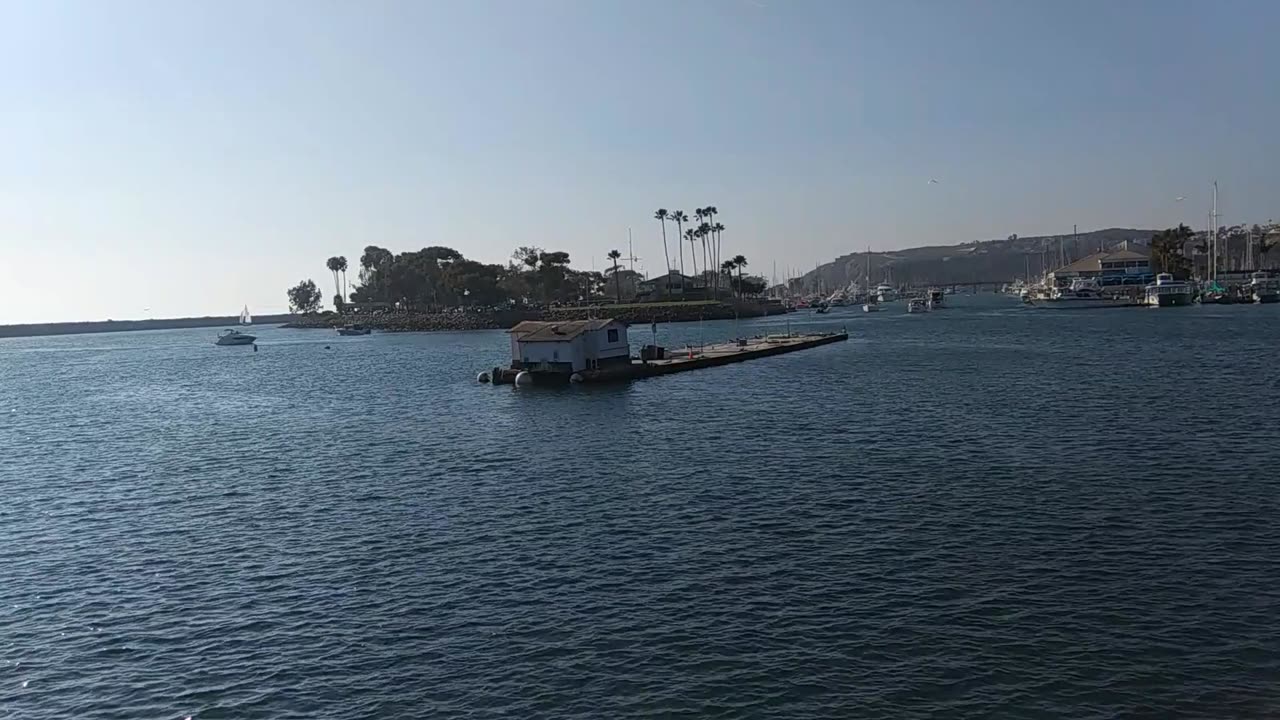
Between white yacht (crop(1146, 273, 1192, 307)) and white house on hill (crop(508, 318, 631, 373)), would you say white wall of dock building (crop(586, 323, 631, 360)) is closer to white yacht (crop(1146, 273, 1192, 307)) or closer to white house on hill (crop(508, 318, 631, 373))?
white house on hill (crop(508, 318, 631, 373))

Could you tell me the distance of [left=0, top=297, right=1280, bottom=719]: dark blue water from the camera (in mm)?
17234

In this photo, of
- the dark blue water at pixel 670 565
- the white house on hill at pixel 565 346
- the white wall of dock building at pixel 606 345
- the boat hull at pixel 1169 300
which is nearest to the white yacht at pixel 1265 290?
the boat hull at pixel 1169 300

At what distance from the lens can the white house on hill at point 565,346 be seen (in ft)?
236

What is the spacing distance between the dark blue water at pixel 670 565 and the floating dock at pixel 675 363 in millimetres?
18400

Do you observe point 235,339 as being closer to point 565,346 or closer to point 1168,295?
point 565,346

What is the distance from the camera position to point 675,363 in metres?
79.2

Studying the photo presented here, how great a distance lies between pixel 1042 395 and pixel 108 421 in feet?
192

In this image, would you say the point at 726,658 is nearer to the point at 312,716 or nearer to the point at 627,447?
the point at 312,716

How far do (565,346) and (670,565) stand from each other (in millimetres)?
48688

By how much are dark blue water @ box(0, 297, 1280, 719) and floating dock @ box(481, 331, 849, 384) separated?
60.4 ft

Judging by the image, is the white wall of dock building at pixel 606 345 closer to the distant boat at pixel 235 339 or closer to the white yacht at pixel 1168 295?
the distant boat at pixel 235 339

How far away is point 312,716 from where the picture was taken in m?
16.6

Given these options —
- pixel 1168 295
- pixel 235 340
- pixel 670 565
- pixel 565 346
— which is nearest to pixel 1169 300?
pixel 1168 295

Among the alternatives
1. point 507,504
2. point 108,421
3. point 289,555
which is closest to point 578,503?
point 507,504
